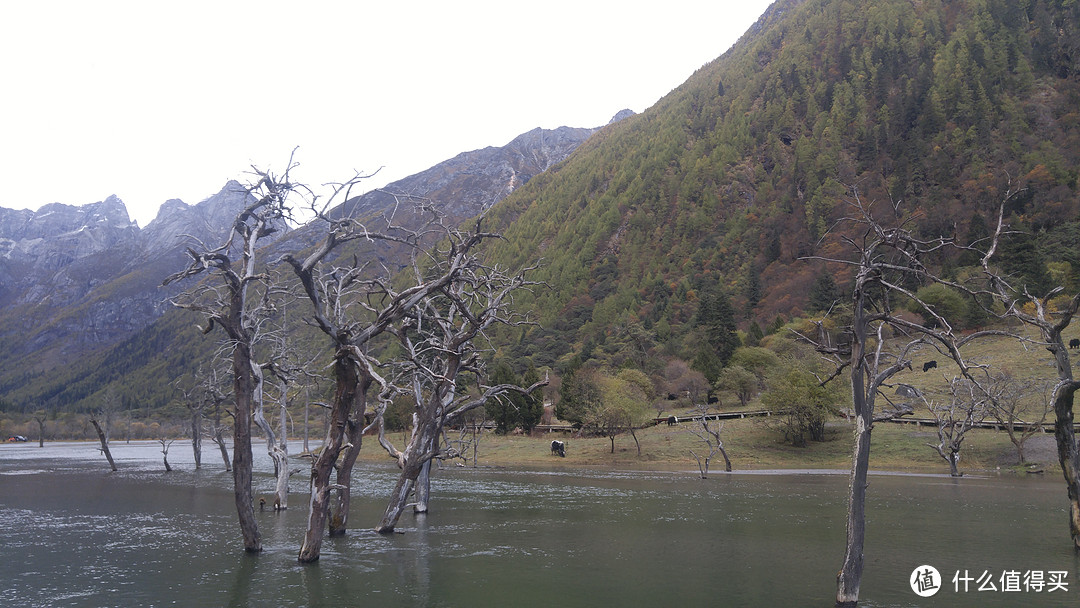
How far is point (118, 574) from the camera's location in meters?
16.0

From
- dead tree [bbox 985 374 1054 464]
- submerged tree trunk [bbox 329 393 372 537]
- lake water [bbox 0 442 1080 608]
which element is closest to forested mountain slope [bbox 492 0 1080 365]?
dead tree [bbox 985 374 1054 464]

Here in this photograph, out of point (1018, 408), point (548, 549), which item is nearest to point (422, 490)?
point (548, 549)

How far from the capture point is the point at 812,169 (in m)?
152

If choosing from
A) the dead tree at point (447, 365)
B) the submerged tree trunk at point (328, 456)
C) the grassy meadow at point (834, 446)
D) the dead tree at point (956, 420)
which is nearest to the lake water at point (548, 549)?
the submerged tree trunk at point (328, 456)

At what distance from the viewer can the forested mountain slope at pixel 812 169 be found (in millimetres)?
119000

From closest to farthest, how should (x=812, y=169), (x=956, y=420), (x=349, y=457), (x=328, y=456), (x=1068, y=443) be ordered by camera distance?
1. (x=328, y=456)
2. (x=1068, y=443)
3. (x=349, y=457)
4. (x=956, y=420)
5. (x=812, y=169)

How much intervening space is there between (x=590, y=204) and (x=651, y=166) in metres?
20.7

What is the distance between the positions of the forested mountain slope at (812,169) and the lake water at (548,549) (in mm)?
61612

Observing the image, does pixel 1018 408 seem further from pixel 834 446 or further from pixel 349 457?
pixel 349 457

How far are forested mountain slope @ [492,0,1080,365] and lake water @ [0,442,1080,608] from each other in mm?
61612

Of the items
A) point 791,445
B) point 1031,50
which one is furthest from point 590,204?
point 791,445

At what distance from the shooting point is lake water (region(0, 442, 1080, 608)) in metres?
14.0

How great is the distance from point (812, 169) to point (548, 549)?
15225 centimetres

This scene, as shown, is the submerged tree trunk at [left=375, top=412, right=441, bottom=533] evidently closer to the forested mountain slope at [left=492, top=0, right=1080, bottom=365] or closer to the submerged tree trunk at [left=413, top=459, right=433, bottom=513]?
the submerged tree trunk at [left=413, top=459, right=433, bottom=513]
